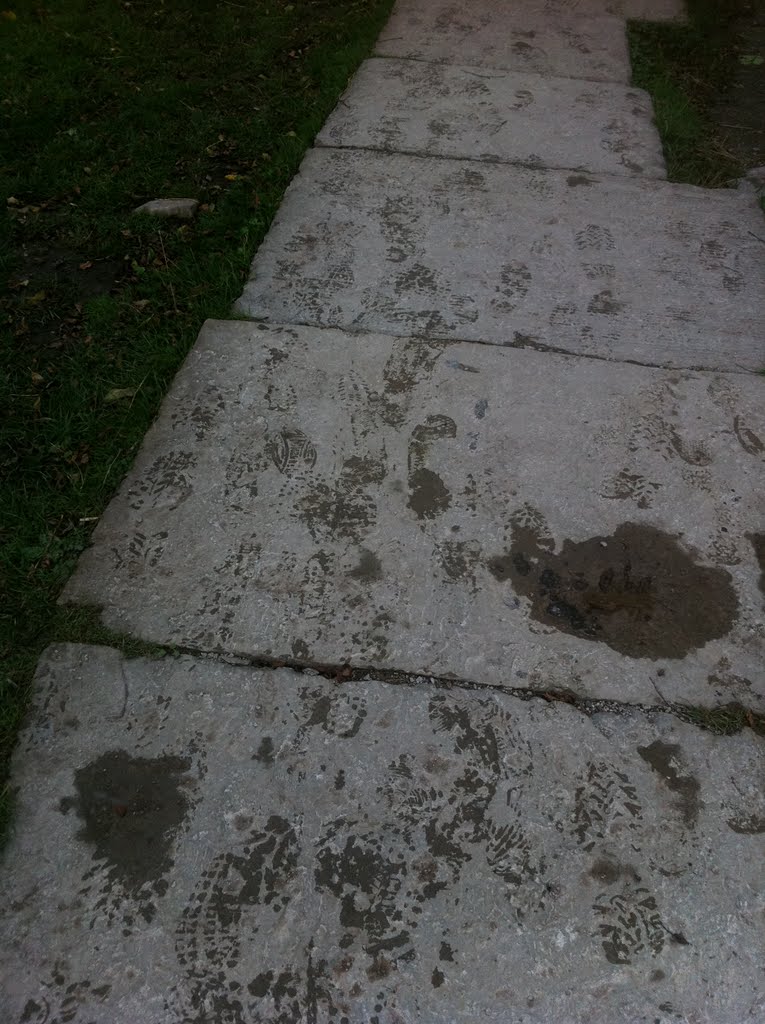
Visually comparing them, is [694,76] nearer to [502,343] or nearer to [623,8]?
[623,8]

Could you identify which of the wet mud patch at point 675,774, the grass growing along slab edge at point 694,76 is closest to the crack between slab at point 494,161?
the grass growing along slab edge at point 694,76

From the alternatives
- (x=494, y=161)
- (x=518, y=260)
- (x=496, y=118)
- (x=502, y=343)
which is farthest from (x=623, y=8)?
(x=502, y=343)

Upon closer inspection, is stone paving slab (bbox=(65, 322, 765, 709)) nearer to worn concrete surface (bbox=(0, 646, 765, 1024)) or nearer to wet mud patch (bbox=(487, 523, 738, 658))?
wet mud patch (bbox=(487, 523, 738, 658))

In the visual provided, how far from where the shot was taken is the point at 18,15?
14.8 ft

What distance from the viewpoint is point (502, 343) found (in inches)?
98.5

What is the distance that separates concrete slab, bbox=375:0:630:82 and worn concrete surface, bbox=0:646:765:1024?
12.3 feet

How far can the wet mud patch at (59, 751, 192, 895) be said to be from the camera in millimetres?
1456

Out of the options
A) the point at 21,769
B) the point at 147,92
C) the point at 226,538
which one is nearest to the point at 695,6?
the point at 147,92

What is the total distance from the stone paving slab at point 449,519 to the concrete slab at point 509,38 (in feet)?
8.20

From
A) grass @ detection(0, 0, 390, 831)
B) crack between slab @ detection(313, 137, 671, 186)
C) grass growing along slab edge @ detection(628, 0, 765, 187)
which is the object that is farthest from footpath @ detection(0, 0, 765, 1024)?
grass growing along slab edge @ detection(628, 0, 765, 187)

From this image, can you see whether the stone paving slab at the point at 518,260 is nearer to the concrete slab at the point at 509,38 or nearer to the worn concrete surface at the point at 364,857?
the concrete slab at the point at 509,38

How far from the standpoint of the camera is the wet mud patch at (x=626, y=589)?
71.3 inches

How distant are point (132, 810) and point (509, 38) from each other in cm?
450

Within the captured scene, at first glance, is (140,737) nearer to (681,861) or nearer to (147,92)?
(681,861)
